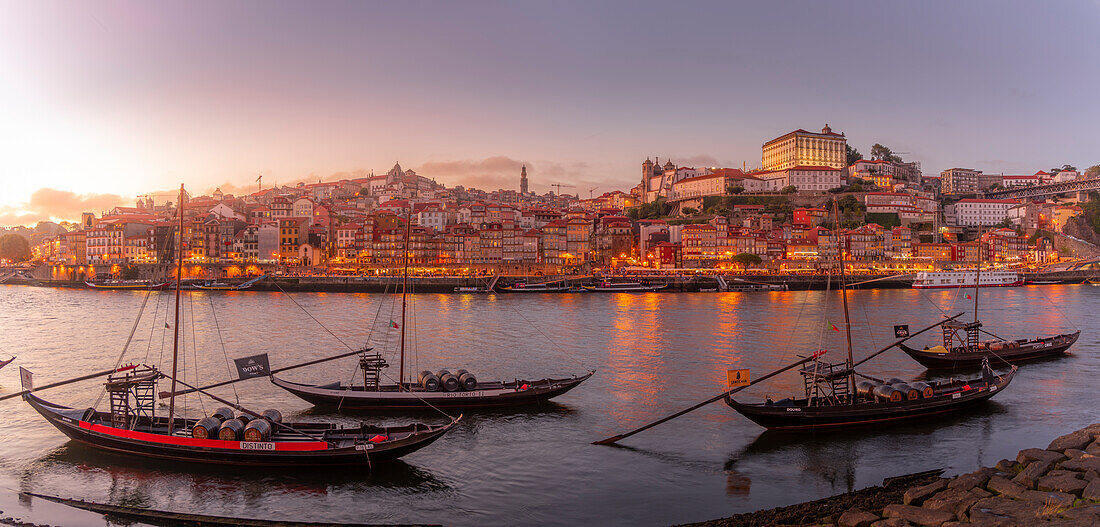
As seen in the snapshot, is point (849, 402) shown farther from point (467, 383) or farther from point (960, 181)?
point (960, 181)

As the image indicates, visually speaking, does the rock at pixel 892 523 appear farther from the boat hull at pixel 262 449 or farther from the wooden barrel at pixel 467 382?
the wooden barrel at pixel 467 382

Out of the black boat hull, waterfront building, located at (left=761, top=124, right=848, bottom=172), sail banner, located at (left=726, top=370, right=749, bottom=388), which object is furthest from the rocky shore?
waterfront building, located at (left=761, top=124, right=848, bottom=172)

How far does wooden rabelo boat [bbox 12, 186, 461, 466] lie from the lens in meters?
12.0

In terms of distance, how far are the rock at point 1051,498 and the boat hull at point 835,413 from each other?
542cm

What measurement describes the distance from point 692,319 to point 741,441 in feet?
82.1

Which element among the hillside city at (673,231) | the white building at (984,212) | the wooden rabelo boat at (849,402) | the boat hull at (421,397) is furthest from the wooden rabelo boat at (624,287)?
the white building at (984,212)

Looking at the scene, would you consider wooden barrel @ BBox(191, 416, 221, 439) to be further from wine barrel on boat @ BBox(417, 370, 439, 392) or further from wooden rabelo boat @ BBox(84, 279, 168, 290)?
wooden rabelo boat @ BBox(84, 279, 168, 290)

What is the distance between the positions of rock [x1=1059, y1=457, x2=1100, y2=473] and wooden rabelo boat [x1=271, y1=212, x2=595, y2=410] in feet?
33.1

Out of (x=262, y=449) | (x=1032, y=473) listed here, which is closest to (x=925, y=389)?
(x=1032, y=473)

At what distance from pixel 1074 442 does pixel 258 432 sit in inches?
534

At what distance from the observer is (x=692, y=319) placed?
128ft

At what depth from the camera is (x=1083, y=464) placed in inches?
A: 382

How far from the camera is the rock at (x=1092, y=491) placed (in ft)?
27.6

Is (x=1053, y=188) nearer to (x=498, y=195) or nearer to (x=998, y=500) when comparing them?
(x=498, y=195)
